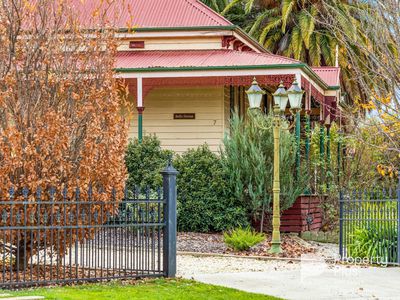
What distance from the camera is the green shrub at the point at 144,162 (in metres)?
21.2

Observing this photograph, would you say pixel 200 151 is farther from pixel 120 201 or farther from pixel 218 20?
pixel 120 201

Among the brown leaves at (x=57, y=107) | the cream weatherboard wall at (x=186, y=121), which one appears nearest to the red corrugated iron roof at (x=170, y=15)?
the cream weatherboard wall at (x=186, y=121)

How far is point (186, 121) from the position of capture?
24609mm

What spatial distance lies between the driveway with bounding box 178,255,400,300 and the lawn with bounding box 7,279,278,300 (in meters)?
0.56

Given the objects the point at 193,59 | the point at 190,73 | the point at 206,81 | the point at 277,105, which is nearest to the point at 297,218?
the point at 206,81

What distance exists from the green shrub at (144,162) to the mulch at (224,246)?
65.5 inches

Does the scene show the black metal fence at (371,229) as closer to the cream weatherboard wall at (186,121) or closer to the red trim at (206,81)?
the red trim at (206,81)

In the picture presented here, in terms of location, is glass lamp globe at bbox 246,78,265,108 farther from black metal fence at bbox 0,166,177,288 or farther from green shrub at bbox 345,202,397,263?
black metal fence at bbox 0,166,177,288

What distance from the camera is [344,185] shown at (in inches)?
973

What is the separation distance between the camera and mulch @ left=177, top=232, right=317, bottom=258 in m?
18.1

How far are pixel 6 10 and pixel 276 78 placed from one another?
444 inches

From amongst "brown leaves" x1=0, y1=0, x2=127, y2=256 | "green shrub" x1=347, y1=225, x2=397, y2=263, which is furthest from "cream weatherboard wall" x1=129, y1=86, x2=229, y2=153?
"brown leaves" x1=0, y1=0, x2=127, y2=256

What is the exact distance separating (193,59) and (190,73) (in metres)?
1.31

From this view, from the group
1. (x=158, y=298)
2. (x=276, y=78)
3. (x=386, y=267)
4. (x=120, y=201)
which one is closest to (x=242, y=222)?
(x=276, y=78)
